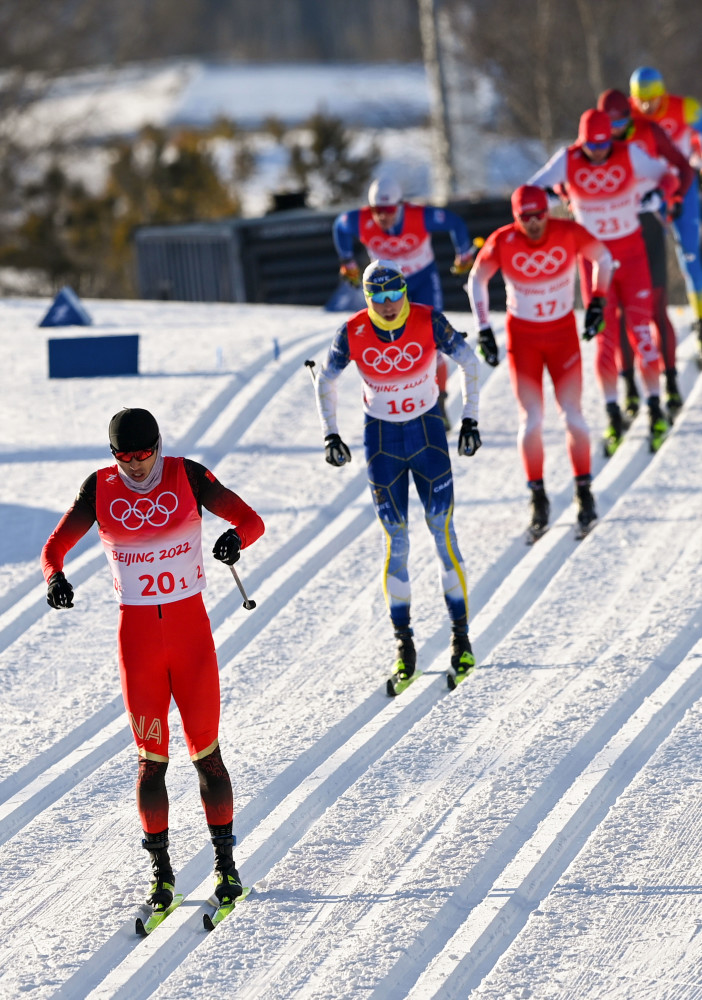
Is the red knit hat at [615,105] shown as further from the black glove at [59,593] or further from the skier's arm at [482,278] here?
the black glove at [59,593]

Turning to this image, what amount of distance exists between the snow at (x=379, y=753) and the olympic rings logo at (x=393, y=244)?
4.90 feet

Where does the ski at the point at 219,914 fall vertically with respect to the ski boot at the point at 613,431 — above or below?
below

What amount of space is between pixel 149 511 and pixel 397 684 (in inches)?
86.7

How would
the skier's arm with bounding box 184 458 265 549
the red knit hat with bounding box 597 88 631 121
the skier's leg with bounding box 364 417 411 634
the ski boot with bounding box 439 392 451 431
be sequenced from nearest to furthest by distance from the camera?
the skier's arm with bounding box 184 458 265 549, the skier's leg with bounding box 364 417 411 634, the red knit hat with bounding box 597 88 631 121, the ski boot with bounding box 439 392 451 431

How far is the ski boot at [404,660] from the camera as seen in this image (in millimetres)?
6695

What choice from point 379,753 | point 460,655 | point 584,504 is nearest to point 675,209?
point 584,504

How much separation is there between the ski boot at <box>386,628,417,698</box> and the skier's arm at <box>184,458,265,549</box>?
196 cm

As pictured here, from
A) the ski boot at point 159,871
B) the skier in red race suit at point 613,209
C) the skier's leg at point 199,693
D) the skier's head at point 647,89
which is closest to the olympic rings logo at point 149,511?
the skier's leg at point 199,693

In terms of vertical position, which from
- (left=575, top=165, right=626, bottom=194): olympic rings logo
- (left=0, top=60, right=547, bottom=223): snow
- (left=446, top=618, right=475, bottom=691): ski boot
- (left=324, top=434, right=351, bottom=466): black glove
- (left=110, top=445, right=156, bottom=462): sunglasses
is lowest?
(left=446, top=618, right=475, bottom=691): ski boot

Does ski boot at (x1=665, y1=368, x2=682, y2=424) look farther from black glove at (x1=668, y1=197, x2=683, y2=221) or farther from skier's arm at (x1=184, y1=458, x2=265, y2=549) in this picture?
skier's arm at (x1=184, y1=458, x2=265, y2=549)

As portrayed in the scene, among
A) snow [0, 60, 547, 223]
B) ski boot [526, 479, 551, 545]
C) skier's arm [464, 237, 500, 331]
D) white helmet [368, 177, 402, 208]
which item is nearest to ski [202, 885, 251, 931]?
ski boot [526, 479, 551, 545]

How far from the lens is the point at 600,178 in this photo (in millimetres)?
8984

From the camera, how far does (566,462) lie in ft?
31.4

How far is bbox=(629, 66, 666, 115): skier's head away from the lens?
10.3 meters
